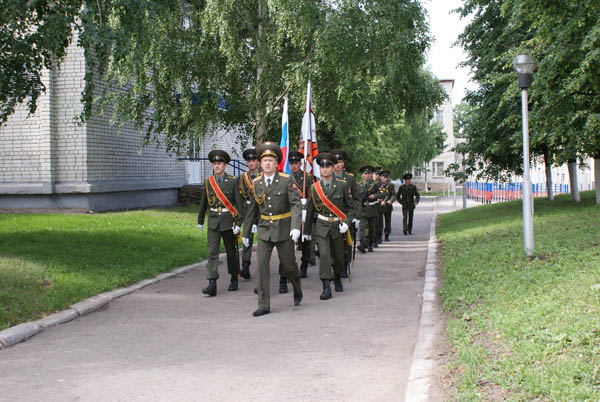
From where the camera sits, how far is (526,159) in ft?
32.9

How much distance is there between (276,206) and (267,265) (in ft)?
2.54

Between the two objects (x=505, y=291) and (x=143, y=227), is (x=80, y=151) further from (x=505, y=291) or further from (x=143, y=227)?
(x=505, y=291)

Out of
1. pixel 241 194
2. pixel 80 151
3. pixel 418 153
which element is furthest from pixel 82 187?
pixel 418 153

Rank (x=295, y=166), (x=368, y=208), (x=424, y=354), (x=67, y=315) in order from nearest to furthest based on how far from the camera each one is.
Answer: (x=424, y=354) < (x=67, y=315) < (x=295, y=166) < (x=368, y=208)

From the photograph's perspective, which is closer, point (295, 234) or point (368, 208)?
point (295, 234)

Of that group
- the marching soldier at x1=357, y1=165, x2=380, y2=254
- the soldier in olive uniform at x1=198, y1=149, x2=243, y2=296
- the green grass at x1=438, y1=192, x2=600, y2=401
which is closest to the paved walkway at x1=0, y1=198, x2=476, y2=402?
the green grass at x1=438, y1=192, x2=600, y2=401

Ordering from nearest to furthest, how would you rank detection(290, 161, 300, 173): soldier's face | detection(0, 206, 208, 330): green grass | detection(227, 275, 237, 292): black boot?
1. detection(0, 206, 208, 330): green grass
2. detection(227, 275, 237, 292): black boot
3. detection(290, 161, 300, 173): soldier's face

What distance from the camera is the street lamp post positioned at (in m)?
9.91

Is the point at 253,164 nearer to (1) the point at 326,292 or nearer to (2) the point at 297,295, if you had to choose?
(1) the point at 326,292

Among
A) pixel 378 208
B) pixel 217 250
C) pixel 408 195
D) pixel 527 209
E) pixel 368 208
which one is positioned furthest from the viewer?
pixel 408 195

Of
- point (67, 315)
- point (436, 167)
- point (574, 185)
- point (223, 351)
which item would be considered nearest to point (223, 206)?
point (67, 315)

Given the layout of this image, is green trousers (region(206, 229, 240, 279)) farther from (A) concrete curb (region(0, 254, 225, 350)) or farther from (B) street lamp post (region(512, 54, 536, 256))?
(B) street lamp post (region(512, 54, 536, 256))

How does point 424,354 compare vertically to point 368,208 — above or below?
below

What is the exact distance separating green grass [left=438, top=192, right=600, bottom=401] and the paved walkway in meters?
0.56
